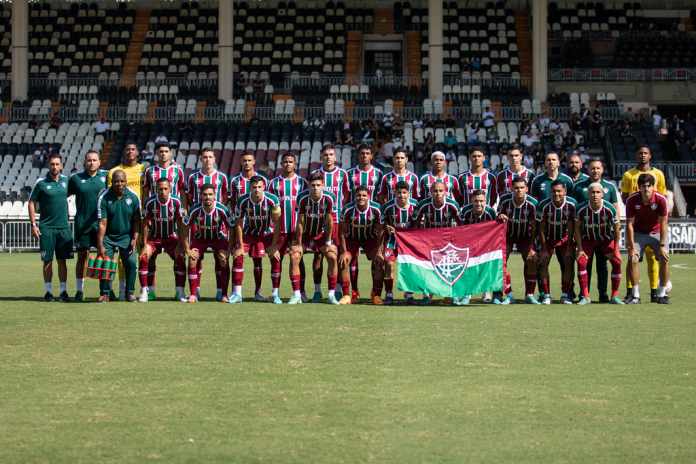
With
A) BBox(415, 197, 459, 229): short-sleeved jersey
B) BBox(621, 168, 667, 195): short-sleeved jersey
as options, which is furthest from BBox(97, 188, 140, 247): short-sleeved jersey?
BBox(621, 168, 667, 195): short-sleeved jersey

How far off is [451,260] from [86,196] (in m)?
4.75

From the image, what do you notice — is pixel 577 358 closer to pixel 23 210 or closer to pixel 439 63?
pixel 23 210

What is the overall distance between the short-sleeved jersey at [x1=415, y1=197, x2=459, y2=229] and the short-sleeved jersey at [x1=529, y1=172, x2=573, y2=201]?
1171mm

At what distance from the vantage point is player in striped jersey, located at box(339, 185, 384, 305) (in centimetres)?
1592

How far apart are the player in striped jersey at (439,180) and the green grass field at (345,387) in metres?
2.35

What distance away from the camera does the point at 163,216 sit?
16.0 m

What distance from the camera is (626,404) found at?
852 cm

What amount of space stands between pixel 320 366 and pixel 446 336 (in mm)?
2384

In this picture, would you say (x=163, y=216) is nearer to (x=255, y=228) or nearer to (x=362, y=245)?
(x=255, y=228)

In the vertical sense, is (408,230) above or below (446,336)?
above

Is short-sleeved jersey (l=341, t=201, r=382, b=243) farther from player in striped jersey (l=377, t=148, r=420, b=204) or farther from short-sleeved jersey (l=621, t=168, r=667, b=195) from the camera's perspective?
short-sleeved jersey (l=621, t=168, r=667, b=195)

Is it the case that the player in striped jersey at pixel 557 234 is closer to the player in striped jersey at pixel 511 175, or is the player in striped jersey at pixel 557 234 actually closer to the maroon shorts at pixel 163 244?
the player in striped jersey at pixel 511 175

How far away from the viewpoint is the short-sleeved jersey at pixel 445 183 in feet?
53.2

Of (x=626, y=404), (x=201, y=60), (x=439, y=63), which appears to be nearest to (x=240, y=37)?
(x=201, y=60)
